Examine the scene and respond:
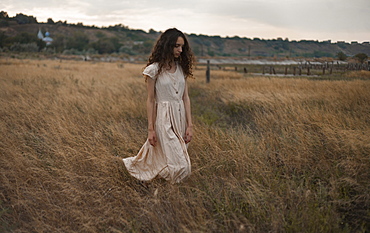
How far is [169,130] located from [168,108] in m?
0.24

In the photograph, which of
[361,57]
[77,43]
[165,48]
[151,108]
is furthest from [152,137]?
[77,43]

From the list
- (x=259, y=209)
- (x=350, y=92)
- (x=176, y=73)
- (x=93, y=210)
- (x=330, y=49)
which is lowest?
(x=93, y=210)

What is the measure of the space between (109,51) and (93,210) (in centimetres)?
7609

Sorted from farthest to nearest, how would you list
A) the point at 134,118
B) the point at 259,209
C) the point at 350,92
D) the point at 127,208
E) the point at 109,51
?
the point at 109,51
the point at 350,92
the point at 134,118
the point at 127,208
the point at 259,209

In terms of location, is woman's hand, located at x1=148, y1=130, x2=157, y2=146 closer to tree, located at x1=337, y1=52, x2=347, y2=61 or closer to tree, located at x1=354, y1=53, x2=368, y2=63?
tree, located at x1=354, y1=53, x2=368, y2=63

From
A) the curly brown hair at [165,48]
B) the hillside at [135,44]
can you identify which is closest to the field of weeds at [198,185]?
the curly brown hair at [165,48]

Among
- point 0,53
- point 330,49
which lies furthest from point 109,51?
point 330,49

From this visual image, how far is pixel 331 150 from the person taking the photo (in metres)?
4.19

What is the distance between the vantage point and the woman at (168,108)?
11.0ft

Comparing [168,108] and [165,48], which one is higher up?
[165,48]

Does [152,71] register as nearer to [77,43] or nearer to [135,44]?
[77,43]

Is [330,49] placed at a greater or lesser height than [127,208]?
greater

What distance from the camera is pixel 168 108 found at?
3430mm

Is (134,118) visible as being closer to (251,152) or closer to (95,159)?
(95,159)
